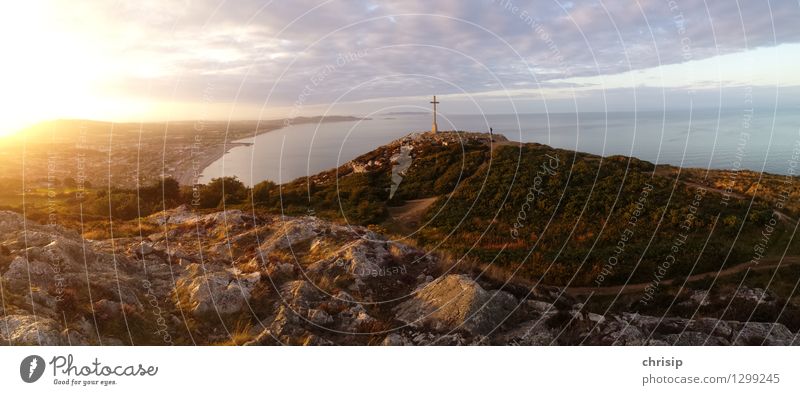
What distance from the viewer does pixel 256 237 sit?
1736 cm

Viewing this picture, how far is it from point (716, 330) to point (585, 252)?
9.43m

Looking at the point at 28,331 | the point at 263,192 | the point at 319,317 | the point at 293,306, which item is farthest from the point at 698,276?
the point at 263,192

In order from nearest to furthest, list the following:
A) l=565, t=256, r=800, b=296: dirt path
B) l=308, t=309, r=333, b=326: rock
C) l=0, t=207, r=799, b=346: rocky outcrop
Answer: l=0, t=207, r=799, b=346: rocky outcrop, l=308, t=309, r=333, b=326: rock, l=565, t=256, r=800, b=296: dirt path

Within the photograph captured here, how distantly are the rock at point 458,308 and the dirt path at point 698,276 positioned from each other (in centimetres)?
631

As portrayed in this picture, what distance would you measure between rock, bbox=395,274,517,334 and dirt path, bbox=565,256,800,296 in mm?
6311

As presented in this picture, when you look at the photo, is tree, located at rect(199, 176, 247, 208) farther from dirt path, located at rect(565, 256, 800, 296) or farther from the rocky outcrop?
dirt path, located at rect(565, 256, 800, 296)

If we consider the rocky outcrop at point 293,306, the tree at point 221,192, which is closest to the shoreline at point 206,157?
the tree at point 221,192

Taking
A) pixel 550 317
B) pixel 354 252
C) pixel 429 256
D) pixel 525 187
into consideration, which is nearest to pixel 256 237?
pixel 354 252

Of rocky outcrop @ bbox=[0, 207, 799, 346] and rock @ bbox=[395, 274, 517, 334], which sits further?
rock @ bbox=[395, 274, 517, 334]

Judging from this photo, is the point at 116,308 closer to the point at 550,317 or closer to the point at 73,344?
the point at 73,344

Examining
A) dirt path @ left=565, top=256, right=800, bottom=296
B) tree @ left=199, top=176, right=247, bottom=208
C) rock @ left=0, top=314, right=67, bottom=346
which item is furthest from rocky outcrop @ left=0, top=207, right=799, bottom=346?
tree @ left=199, top=176, right=247, bottom=208

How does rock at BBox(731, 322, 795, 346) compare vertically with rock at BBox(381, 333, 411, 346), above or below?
below

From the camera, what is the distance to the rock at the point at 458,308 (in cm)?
1087

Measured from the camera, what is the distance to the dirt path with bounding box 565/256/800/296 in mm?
17266
